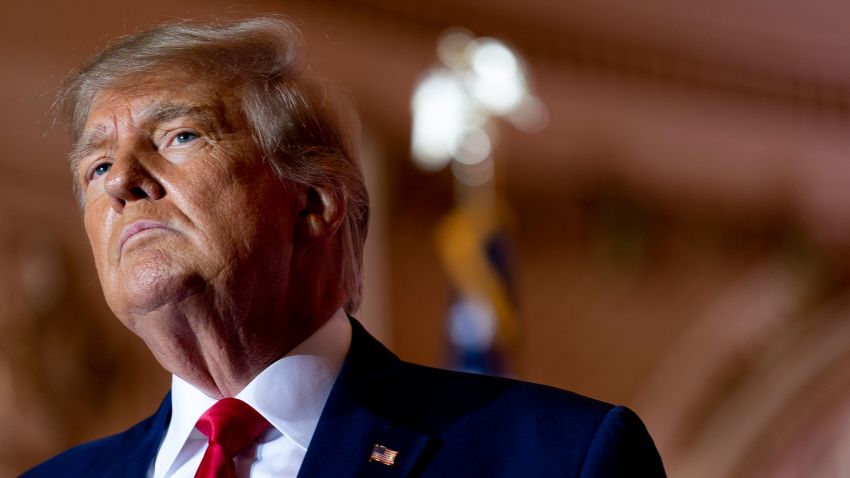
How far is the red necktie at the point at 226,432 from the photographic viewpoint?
2125 mm

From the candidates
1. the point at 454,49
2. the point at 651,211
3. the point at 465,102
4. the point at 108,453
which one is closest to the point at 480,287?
the point at 465,102

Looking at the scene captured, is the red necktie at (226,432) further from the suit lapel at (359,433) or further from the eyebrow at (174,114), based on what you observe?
the eyebrow at (174,114)

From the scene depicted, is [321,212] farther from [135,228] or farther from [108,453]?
[108,453]

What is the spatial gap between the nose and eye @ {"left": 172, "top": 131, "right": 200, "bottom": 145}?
0.17 ft

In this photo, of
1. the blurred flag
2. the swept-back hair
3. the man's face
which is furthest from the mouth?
the blurred flag

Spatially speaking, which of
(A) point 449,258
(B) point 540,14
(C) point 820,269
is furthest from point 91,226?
(C) point 820,269

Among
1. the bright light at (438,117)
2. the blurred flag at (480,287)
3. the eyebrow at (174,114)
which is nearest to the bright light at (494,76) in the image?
the bright light at (438,117)

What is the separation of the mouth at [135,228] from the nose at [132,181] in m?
0.04

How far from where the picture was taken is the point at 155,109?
2.29 meters

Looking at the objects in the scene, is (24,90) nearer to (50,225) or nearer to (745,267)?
(50,225)

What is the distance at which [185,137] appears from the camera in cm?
228

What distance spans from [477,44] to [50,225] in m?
2.58

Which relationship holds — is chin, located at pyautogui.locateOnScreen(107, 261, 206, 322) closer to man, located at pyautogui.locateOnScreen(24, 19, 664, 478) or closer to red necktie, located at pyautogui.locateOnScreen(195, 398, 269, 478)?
man, located at pyautogui.locateOnScreen(24, 19, 664, 478)

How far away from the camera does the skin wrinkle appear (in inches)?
86.0
